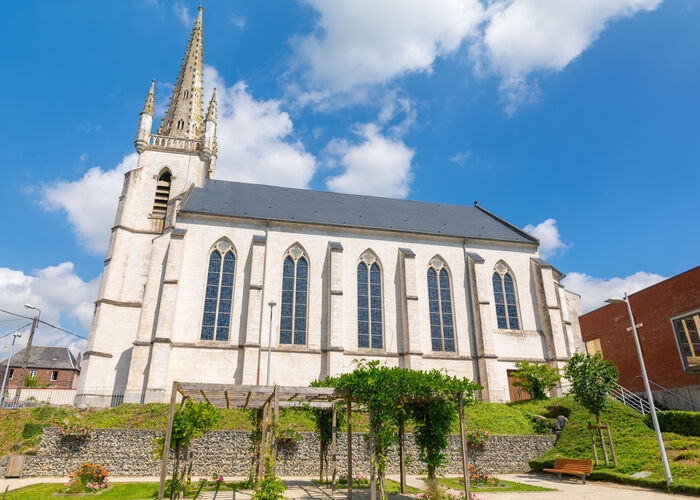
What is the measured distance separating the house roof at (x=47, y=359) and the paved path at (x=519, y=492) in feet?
148

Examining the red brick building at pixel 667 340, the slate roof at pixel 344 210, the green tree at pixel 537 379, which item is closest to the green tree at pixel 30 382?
the slate roof at pixel 344 210

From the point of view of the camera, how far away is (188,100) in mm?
37000

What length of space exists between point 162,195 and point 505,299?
88.0 ft

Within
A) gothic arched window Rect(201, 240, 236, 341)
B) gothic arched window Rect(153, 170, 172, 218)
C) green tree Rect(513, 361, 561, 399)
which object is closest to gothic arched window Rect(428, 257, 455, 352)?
green tree Rect(513, 361, 561, 399)

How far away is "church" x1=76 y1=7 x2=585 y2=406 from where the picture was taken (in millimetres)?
25625

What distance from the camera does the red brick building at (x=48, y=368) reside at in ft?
170

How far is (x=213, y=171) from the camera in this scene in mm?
37281

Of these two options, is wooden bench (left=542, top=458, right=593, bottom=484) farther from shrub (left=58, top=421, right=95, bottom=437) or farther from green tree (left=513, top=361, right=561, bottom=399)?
shrub (left=58, top=421, right=95, bottom=437)

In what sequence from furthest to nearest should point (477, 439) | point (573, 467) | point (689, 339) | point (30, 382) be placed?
point (30, 382)
point (689, 339)
point (477, 439)
point (573, 467)

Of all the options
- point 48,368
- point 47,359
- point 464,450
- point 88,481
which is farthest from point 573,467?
point 47,359

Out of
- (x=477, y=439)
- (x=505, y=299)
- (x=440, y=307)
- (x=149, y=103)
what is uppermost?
(x=149, y=103)

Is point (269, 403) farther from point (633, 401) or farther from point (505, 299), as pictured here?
point (633, 401)

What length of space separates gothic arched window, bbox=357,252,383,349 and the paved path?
38.0ft

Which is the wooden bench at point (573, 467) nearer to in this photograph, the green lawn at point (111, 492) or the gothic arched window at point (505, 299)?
the gothic arched window at point (505, 299)
